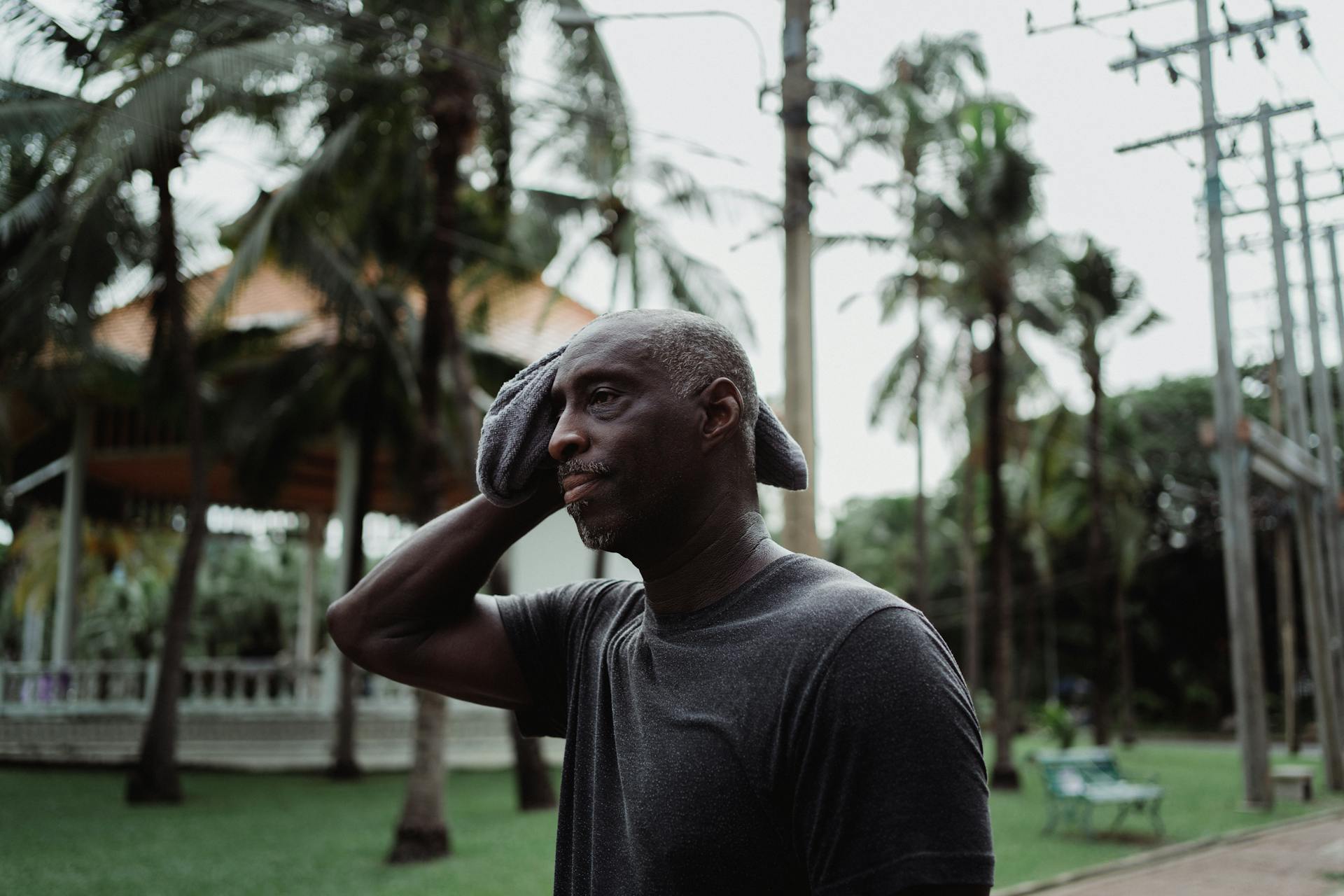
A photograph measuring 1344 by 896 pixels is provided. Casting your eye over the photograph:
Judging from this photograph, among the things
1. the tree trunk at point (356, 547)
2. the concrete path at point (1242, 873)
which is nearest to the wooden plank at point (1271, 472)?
the concrete path at point (1242, 873)

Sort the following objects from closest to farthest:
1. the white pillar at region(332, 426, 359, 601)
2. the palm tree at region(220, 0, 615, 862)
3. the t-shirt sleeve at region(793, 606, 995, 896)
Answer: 1. the t-shirt sleeve at region(793, 606, 995, 896)
2. the palm tree at region(220, 0, 615, 862)
3. the white pillar at region(332, 426, 359, 601)

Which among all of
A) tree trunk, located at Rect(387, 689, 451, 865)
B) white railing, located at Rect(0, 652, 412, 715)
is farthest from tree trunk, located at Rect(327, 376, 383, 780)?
tree trunk, located at Rect(387, 689, 451, 865)

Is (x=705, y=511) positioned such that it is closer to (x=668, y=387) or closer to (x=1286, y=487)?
(x=668, y=387)

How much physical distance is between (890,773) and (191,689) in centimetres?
2053

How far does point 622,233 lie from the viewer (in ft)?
44.9

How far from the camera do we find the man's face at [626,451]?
1.44m

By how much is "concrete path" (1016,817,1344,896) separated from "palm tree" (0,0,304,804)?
9.53 m

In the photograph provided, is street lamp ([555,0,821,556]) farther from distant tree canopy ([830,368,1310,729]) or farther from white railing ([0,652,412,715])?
distant tree canopy ([830,368,1310,729])

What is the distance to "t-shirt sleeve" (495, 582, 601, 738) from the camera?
1.80m

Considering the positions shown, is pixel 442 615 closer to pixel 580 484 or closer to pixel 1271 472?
pixel 580 484

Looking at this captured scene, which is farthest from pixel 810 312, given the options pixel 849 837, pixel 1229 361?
pixel 1229 361

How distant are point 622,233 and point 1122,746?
68.0 ft

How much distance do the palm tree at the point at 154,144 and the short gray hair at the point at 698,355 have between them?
27.4 ft

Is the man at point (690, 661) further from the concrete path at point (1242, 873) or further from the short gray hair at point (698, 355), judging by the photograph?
the concrete path at point (1242, 873)
